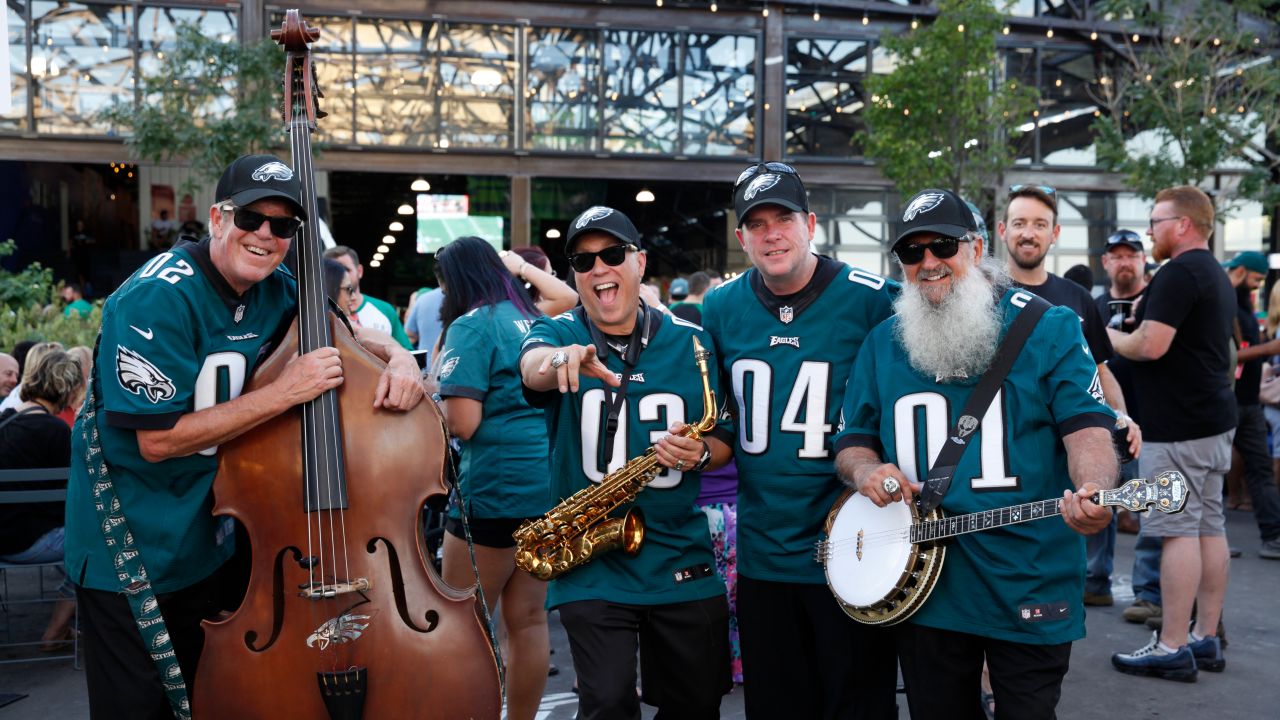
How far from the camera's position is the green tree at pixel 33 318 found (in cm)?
889

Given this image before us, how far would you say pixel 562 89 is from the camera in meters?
19.2

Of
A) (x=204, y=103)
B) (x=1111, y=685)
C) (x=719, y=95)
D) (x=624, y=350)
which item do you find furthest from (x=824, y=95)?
(x=624, y=350)

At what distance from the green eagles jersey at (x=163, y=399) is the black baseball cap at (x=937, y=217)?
6.94ft

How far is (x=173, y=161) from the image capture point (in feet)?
59.7

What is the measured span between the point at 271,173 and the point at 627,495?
1.49m

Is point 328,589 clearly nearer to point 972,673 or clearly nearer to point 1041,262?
point 972,673

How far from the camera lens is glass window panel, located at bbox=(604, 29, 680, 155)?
19281 millimetres

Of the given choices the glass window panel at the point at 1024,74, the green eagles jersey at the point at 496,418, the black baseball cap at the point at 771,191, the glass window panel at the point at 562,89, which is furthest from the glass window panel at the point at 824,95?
the black baseball cap at the point at 771,191

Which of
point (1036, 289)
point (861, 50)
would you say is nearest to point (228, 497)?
point (1036, 289)

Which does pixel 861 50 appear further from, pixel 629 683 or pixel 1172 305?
pixel 629 683

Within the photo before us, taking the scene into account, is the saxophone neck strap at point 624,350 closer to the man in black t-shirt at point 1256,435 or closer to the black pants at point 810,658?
the black pants at point 810,658

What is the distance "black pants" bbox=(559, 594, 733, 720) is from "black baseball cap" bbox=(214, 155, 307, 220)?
61.8 inches

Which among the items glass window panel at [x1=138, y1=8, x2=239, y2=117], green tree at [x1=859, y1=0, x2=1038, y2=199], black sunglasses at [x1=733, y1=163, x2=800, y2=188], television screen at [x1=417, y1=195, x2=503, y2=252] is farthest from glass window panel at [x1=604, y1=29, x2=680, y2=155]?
black sunglasses at [x1=733, y1=163, x2=800, y2=188]

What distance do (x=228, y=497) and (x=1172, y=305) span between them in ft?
15.6
